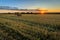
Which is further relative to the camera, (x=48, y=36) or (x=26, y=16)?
(x=26, y=16)

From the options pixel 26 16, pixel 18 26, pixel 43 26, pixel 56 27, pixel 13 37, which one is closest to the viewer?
pixel 13 37

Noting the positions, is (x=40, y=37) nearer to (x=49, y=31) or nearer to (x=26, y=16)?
(x=49, y=31)

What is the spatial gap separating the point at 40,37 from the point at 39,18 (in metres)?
2.07

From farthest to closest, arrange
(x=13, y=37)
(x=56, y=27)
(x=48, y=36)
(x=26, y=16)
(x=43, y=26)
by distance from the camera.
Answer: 1. (x=26, y=16)
2. (x=43, y=26)
3. (x=56, y=27)
4. (x=13, y=37)
5. (x=48, y=36)

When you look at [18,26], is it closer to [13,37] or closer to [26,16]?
[26,16]

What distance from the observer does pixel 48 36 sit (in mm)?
6320

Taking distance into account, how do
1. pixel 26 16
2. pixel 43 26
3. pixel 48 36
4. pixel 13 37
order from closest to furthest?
pixel 48 36, pixel 13 37, pixel 43 26, pixel 26 16

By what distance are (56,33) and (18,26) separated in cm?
249

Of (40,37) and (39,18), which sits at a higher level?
(39,18)

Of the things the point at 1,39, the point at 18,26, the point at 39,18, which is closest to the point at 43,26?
the point at 39,18

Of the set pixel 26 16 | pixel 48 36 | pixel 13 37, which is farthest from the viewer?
pixel 26 16

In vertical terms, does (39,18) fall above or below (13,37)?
above

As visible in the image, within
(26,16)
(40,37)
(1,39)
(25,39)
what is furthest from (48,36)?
(26,16)

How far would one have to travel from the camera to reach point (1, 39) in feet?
21.6
